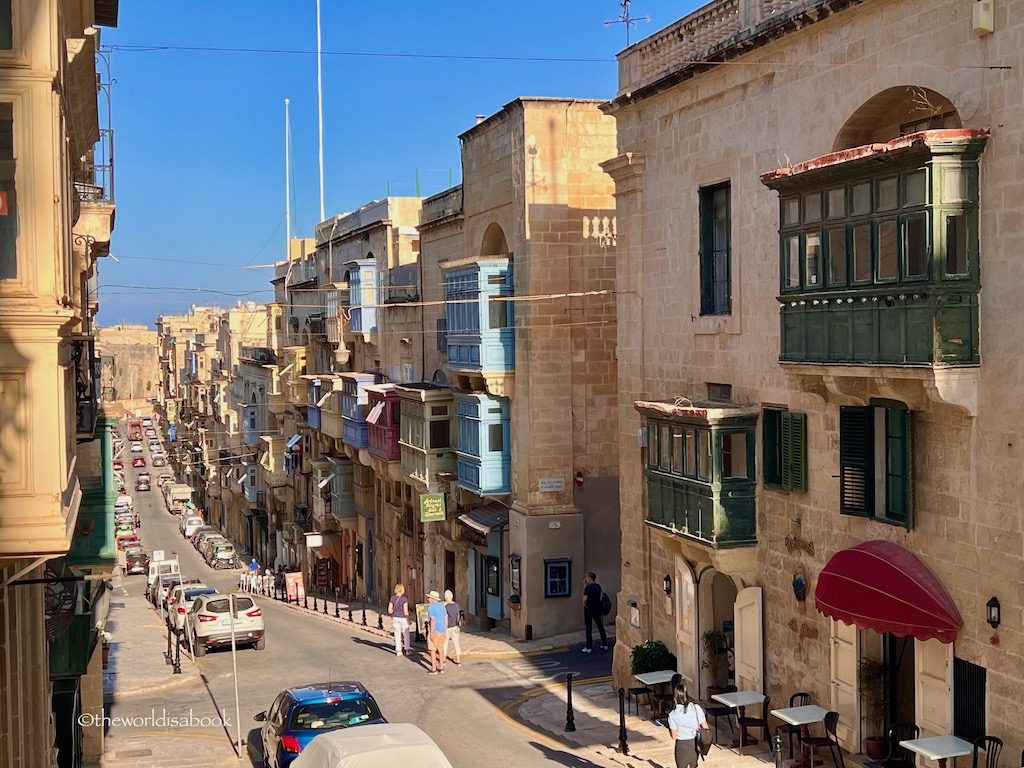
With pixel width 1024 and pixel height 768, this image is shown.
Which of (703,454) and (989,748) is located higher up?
(703,454)

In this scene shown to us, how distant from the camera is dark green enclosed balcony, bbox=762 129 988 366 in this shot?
43.0 ft

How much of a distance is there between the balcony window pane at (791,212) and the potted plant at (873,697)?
224 inches

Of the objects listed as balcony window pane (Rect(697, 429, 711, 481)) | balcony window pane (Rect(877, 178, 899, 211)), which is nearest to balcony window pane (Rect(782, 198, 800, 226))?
balcony window pane (Rect(877, 178, 899, 211))

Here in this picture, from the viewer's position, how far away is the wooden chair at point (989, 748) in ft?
43.3

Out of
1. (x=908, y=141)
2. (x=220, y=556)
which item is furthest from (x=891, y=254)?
(x=220, y=556)

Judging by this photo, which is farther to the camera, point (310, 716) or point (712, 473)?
point (712, 473)

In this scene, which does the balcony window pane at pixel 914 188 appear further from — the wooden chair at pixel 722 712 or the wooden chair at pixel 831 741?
the wooden chair at pixel 722 712

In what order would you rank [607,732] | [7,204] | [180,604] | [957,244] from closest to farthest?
[7,204]
[957,244]
[607,732]
[180,604]

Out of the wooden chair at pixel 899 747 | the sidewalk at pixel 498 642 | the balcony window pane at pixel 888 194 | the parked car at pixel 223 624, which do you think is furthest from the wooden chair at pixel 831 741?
the parked car at pixel 223 624

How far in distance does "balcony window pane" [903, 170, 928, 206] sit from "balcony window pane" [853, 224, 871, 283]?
72 cm

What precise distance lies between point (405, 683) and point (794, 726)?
8497mm

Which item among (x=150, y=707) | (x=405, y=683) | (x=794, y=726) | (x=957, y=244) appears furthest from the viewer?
(x=405, y=683)

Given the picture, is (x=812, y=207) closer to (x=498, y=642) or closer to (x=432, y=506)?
(x=498, y=642)

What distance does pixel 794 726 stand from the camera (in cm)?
1642
